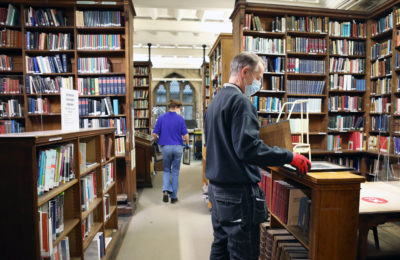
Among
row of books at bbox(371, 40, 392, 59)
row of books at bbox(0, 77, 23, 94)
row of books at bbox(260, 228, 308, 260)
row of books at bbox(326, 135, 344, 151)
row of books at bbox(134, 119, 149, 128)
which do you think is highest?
row of books at bbox(371, 40, 392, 59)

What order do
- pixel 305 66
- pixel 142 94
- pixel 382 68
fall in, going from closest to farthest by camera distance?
pixel 382 68 < pixel 305 66 < pixel 142 94

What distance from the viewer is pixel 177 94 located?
35.9ft

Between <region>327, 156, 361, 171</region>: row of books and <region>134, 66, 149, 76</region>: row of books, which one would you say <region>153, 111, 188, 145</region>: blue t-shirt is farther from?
<region>134, 66, 149, 76</region>: row of books

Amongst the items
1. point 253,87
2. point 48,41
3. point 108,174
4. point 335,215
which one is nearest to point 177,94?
point 48,41

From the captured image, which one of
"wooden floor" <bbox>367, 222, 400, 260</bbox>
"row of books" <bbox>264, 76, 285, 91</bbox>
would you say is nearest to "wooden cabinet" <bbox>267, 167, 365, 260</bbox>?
"wooden floor" <bbox>367, 222, 400, 260</bbox>

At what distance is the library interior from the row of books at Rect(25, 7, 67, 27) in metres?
0.02

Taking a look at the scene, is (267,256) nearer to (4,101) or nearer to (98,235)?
(98,235)

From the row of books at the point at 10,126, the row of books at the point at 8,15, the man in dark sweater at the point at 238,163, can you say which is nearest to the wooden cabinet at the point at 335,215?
the man in dark sweater at the point at 238,163

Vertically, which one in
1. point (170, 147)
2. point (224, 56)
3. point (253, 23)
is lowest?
point (170, 147)

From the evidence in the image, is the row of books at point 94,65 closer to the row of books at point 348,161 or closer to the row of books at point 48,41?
the row of books at point 48,41

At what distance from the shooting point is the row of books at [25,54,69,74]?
3389 mm

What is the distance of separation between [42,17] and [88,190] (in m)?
2.85

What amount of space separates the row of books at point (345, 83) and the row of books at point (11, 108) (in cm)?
480

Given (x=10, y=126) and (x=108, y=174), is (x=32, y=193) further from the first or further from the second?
(x=10, y=126)
